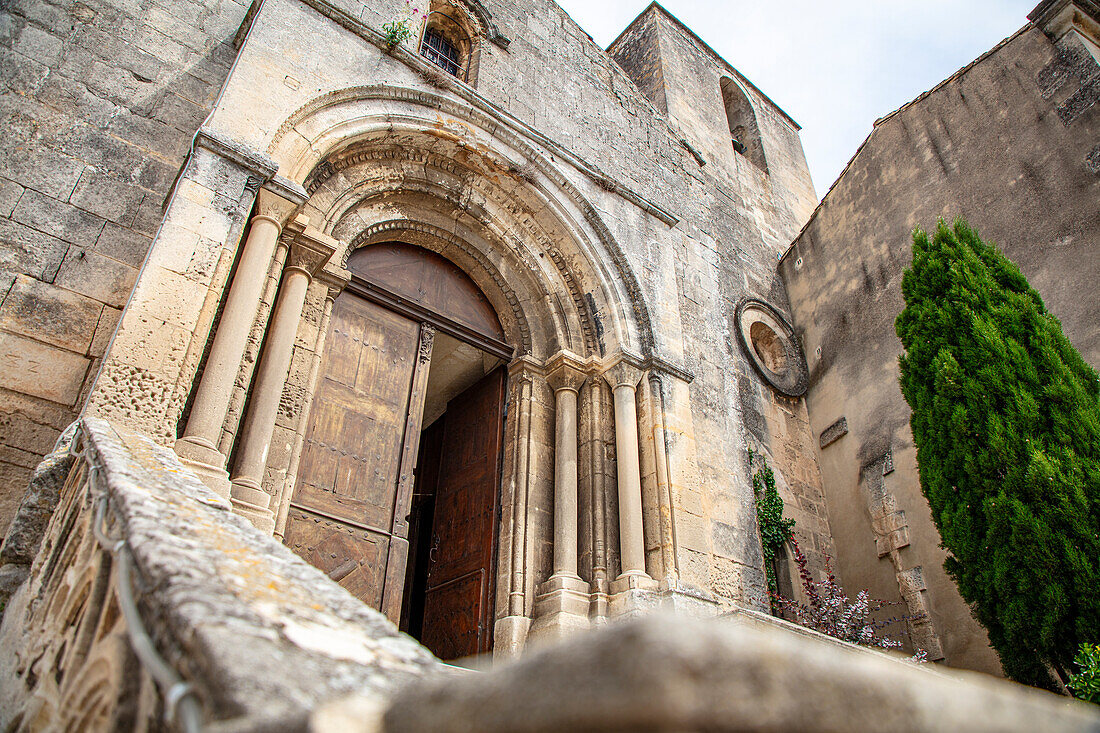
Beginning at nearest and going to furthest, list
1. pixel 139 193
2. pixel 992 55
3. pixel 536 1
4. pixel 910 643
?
pixel 139 193 → pixel 910 643 → pixel 536 1 → pixel 992 55

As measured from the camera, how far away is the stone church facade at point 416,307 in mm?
3787

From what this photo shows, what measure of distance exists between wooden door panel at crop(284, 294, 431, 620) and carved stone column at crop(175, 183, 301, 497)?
3.11ft

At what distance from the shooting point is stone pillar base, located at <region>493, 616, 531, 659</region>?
4637mm

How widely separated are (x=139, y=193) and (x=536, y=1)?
4976 mm

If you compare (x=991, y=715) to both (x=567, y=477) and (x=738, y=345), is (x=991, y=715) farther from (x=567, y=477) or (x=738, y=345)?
(x=738, y=345)

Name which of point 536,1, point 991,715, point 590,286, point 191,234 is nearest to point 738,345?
point 590,286

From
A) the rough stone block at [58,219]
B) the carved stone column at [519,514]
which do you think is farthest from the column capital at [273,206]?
the carved stone column at [519,514]

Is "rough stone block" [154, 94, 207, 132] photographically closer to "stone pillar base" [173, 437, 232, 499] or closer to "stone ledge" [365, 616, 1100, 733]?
"stone pillar base" [173, 437, 232, 499]

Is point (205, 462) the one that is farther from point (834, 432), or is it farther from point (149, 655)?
point (834, 432)

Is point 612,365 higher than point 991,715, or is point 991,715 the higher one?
point 612,365

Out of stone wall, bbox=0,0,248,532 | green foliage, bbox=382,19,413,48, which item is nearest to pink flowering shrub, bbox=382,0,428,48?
green foliage, bbox=382,19,413,48

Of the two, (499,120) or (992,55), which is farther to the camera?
(992,55)

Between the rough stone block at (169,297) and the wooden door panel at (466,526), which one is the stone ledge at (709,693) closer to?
the rough stone block at (169,297)

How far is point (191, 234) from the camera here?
370 centimetres
